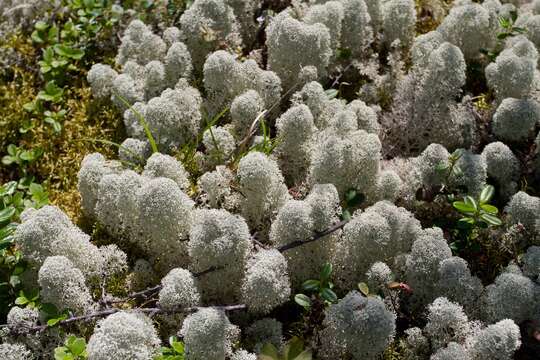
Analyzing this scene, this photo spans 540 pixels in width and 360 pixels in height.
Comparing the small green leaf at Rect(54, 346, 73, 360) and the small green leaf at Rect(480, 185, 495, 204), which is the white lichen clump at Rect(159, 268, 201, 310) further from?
the small green leaf at Rect(480, 185, 495, 204)

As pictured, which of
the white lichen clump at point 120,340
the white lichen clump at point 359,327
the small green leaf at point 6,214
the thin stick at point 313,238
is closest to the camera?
the white lichen clump at point 120,340

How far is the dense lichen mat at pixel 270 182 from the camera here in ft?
8.38

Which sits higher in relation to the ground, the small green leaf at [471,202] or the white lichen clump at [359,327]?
the small green leaf at [471,202]

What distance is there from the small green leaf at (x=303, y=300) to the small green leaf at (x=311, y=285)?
34mm

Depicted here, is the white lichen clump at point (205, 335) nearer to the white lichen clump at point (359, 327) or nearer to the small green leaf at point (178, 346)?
the small green leaf at point (178, 346)

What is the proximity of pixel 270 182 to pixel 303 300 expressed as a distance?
0.56 meters

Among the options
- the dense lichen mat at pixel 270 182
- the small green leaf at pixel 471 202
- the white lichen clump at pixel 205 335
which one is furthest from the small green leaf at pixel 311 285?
the small green leaf at pixel 471 202

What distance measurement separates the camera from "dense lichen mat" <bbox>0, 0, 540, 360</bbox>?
2.55 metres

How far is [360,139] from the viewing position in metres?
3.04

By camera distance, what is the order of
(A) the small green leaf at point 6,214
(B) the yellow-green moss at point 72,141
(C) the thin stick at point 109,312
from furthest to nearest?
(B) the yellow-green moss at point 72,141 < (A) the small green leaf at point 6,214 < (C) the thin stick at point 109,312

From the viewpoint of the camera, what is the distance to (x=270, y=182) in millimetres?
2881

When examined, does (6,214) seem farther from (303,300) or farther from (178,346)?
(303,300)

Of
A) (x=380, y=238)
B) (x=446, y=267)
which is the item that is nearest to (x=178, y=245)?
(x=380, y=238)

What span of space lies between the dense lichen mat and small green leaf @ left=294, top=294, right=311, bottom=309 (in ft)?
0.09
